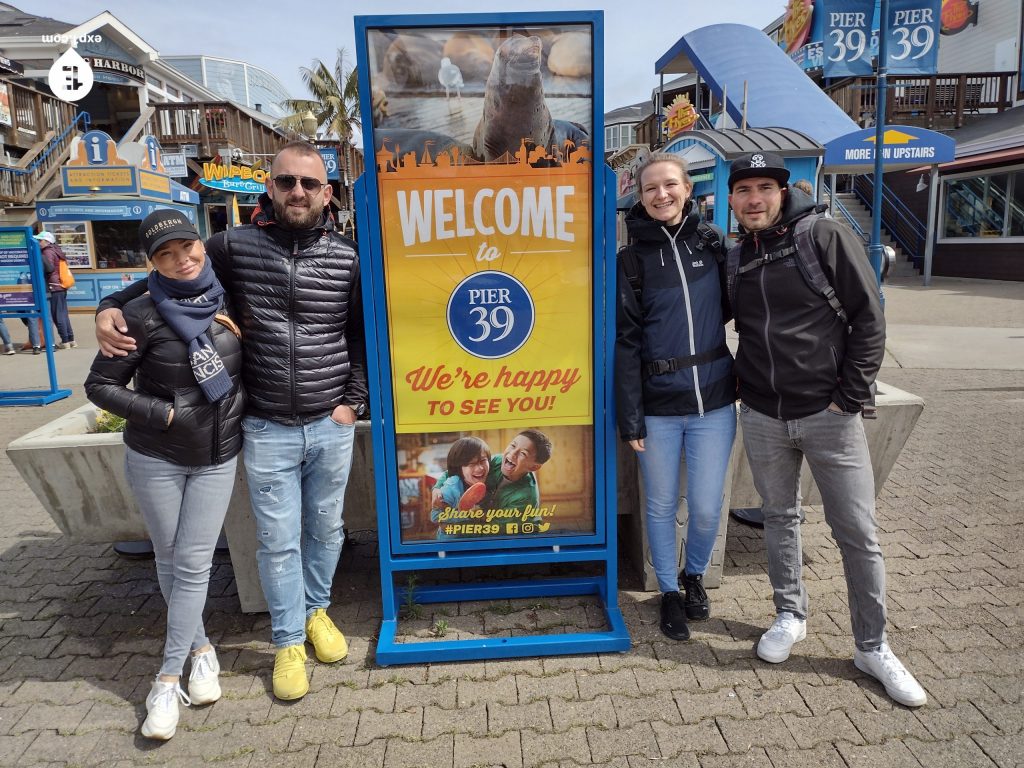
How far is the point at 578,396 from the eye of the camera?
3008mm

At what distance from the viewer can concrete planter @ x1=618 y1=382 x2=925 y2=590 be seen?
3441 mm

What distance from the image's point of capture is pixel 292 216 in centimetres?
265

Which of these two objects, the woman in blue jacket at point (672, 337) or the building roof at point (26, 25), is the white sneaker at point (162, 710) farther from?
the building roof at point (26, 25)

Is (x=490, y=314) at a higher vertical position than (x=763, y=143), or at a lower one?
lower

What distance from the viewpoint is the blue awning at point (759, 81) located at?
15.4m

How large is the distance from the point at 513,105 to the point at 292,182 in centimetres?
88

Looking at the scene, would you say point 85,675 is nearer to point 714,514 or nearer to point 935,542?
point 714,514

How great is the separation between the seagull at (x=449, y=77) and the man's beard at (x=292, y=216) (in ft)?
2.19

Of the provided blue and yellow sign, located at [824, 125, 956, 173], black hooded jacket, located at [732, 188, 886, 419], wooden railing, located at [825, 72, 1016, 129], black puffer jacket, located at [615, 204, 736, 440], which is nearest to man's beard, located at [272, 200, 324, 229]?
black puffer jacket, located at [615, 204, 736, 440]

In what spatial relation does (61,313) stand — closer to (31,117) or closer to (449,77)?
(449,77)

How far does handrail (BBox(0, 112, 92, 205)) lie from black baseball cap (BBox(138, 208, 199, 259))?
58.2 feet

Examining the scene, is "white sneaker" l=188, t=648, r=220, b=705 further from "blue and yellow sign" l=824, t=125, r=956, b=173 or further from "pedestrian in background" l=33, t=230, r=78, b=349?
"blue and yellow sign" l=824, t=125, r=956, b=173

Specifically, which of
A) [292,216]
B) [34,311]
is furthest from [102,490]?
[34,311]

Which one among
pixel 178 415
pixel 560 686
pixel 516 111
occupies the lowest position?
pixel 560 686
